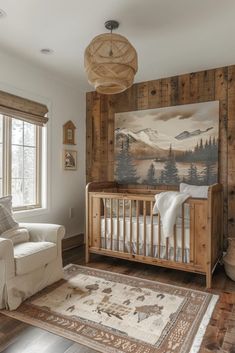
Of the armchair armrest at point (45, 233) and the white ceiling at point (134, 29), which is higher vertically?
the white ceiling at point (134, 29)

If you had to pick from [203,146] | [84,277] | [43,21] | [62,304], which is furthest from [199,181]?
[43,21]

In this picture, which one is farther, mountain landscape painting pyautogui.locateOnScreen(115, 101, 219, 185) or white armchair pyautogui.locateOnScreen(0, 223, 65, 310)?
mountain landscape painting pyautogui.locateOnScreen(115, 101, 219, 185)

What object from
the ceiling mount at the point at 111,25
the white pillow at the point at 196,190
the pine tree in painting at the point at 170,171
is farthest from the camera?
the pine tree in painting at the point at 170,171

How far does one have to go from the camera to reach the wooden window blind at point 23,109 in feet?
9.65

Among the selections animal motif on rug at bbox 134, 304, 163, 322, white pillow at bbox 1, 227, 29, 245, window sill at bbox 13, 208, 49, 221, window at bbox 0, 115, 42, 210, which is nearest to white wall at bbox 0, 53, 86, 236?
window sill at bbox 13, 208, 49, 221

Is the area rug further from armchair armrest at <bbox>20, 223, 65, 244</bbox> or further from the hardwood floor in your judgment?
armchair armrest at <bbox>20, 223, 65, 244</bbox>

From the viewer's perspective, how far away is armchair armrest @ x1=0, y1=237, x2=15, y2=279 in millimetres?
2115

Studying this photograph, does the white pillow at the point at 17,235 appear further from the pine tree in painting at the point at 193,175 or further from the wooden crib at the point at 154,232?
the pine tree in painting at the point at 193,175

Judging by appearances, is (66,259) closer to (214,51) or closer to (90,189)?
(90,189)

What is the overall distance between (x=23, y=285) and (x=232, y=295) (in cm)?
191

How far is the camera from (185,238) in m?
2.79

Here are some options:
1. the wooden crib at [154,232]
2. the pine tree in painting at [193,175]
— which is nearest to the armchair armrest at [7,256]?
the wooden crib at [154,232]

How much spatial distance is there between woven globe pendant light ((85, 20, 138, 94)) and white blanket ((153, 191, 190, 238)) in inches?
51.8

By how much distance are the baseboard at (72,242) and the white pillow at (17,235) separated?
120 cm
